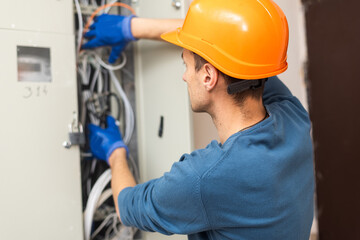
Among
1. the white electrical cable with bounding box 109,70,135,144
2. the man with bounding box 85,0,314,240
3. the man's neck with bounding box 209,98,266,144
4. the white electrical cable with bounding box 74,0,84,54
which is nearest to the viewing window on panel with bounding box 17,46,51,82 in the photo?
the white electrical cable with bounding box 74,0,84,54

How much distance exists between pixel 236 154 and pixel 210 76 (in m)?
0.23

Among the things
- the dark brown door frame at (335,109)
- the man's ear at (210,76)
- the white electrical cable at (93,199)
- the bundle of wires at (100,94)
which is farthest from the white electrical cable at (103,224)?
the dark brown door frame at (335,109)

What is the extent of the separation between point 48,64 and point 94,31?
235mm

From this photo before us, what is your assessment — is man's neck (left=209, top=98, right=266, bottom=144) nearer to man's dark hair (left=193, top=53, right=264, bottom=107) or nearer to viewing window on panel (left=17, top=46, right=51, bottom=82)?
man's dark hair (left=193, top=53, right=264, bottom=107)

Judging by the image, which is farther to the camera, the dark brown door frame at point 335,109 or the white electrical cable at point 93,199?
the dark brown door frame at point 335,109

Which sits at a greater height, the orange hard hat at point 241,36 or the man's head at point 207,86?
the orange hard hat at point 241,36

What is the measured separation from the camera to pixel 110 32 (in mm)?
1253

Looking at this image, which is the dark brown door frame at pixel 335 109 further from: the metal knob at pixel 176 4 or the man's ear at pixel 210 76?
the man's ear at pixel 210 76

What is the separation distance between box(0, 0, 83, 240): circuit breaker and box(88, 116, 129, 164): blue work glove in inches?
4.8

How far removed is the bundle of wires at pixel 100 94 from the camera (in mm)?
1307

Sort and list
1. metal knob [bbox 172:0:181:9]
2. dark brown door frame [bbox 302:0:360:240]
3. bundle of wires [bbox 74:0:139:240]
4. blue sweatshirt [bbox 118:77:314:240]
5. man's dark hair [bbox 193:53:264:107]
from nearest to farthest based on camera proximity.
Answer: blue sweatshirt [bbox 118:77:314:240] < man's dark hair [bbox 193:53:264:107] < metal knob [bbox 172:0:181:9] < bundle of wires [bbox 74:0:139:240] < dark brown door frame [bbox 302:0:360:240]

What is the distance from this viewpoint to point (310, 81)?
1878 millimetres

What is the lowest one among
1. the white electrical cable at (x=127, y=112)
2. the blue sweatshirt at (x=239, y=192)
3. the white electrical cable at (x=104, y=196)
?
the white electrical cable at (x=104, y=196)

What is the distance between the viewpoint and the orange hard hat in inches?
34.3
